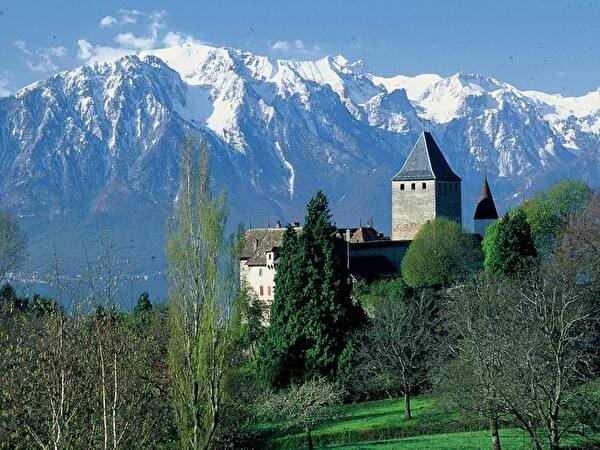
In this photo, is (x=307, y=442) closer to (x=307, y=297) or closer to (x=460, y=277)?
(x=307, y=297)

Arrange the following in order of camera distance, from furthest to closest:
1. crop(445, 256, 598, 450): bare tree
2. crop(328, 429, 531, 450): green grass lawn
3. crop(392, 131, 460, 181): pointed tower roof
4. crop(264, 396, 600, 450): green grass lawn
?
crop(392, 131, 460, 181): pointed tower roof
crop(264, 396, 600, 450): green grass lawn
crop(328, 429, 531, 450): green grass lawn
crop(445, 256, 598, 450): bare tree

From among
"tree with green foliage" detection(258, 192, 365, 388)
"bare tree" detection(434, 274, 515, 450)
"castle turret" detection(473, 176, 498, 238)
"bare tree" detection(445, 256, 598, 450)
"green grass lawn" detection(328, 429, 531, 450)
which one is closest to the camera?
"bare tree" detection(445, 256, 598, 450)

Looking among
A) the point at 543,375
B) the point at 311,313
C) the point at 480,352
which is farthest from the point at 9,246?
the point at 543,375

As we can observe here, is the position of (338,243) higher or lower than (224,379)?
higher

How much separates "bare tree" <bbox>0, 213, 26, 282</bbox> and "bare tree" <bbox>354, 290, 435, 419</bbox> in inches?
1240

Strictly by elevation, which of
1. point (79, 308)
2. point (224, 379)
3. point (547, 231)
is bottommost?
point (224, 379)

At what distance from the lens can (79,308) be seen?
22625 mm

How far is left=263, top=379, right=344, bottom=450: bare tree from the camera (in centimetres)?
4488

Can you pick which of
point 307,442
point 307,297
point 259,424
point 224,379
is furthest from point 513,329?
point 307,297

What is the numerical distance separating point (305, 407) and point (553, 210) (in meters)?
37.5

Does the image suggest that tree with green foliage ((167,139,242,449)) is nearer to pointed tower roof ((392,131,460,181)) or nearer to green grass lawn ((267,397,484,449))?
green grass lawn ((267,397,484,449))

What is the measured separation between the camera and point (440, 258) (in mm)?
70062

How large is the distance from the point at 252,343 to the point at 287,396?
15.9m

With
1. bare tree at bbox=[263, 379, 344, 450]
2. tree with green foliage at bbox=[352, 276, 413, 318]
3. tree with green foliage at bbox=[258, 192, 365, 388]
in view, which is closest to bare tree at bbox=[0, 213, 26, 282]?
tree with green foliage at bbox=[352, 276, 413, 318]
